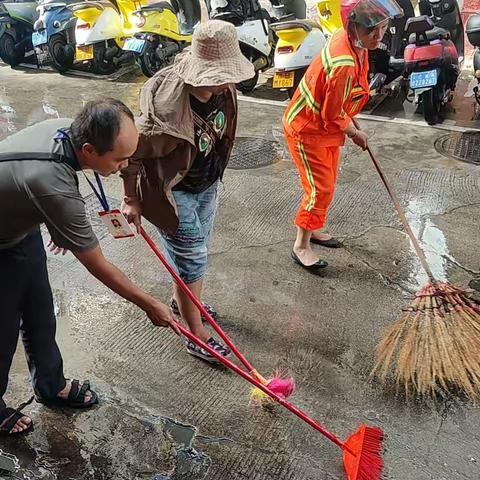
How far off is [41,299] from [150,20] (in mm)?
5921

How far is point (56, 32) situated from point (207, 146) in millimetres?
6436

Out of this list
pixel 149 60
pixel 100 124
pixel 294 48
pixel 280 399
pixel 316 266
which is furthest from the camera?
pixel 149 60

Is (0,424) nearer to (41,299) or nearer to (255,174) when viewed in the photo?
(41,299)

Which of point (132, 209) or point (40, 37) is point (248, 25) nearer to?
point (40, 37)

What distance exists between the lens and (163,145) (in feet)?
8.22

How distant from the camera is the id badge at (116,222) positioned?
240cm

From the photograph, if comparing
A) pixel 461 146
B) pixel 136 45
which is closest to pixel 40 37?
pixel 136 45

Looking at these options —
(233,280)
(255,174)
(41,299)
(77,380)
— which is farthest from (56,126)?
(255,174)

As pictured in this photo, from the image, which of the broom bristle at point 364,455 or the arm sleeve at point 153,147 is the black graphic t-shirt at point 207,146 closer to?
the arm sleeve at point 153,147

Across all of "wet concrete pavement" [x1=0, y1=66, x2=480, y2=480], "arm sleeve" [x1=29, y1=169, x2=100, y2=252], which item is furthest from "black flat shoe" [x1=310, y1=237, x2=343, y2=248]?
"arm sleeve" [x1=29, y1=169, x2=100, y2=252]

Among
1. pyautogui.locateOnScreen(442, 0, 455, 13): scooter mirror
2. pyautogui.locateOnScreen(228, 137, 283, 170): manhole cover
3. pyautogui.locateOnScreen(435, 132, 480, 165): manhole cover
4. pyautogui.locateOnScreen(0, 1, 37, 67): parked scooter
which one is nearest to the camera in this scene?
pyautogui.locateOnScreen(435, 132, 480, 165): manhole cover

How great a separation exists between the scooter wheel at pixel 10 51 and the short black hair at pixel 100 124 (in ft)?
25.7

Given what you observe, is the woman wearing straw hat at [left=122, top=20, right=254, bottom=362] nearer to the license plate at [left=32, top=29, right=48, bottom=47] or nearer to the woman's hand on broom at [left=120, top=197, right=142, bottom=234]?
the woman's hand on broom at [left=120, top=197, right=142, bottom=234]

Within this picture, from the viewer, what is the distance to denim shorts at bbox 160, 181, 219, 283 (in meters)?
2.82
